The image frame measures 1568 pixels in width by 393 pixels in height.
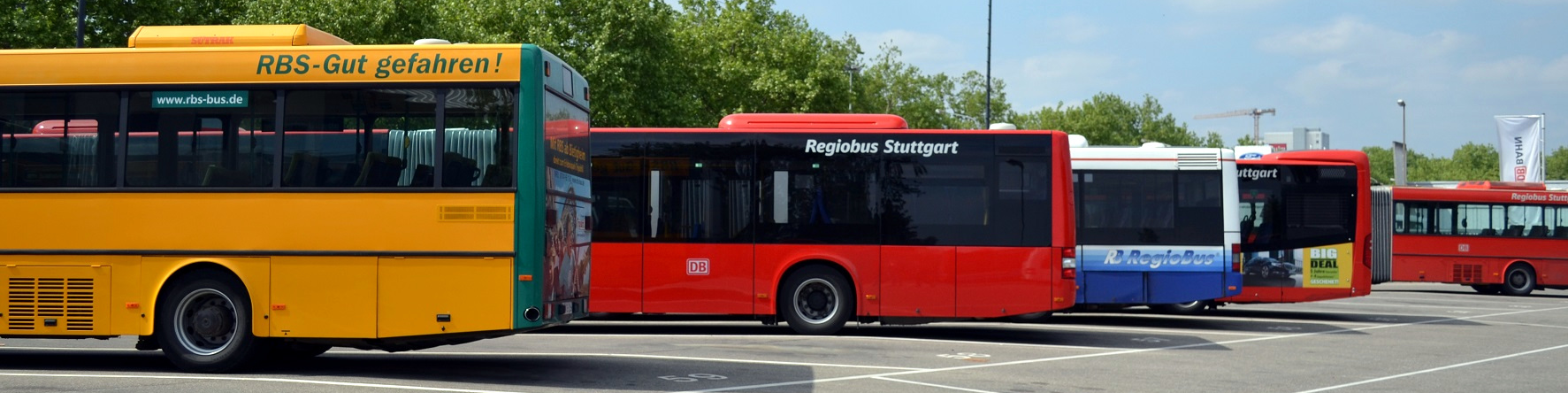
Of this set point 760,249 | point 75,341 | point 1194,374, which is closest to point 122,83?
point 75,341

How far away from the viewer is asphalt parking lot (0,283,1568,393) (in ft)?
37.0

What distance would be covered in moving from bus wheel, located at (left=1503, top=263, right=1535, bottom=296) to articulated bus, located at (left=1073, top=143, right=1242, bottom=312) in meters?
17.0

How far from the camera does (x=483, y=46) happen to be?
1155cm

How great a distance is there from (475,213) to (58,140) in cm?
348

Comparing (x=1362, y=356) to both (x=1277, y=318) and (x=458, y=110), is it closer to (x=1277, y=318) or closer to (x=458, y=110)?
(x=1277, y=318)

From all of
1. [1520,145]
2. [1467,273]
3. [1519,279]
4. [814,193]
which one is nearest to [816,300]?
[814,193]

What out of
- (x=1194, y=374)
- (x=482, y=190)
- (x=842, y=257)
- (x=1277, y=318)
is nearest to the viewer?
(x=482, y=190)

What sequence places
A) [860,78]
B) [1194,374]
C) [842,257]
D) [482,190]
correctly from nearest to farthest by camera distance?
[482,190]
[1194,374]
[842,257]
[860,78]

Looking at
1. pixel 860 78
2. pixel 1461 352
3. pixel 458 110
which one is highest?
pixel 860 78

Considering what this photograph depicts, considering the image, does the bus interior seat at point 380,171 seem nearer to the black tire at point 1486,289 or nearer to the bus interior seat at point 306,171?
the bus interior seat at point 306,171

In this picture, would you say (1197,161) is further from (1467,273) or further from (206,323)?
(1467,273)

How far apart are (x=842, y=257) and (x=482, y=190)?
652cm

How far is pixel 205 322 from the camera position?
11555mm

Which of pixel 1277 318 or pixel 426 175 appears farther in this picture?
pixel 1277 318
